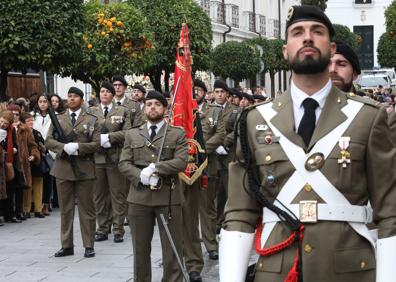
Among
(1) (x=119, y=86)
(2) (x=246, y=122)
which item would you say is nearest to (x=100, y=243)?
(1) (x=119, y=86)

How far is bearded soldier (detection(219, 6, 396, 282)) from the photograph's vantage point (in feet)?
12.4

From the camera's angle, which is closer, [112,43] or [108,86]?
[108,86]

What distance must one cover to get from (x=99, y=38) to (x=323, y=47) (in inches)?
646

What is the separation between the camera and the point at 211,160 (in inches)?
457

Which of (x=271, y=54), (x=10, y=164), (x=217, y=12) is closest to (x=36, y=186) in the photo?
(x=10, y=164)

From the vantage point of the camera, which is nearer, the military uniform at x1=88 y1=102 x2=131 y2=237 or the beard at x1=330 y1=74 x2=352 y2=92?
the beard at x1=330 y1=74 x2=352 y2=92

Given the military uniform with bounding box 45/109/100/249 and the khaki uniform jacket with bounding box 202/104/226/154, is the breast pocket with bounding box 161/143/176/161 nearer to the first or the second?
the military uniform with bounding box 45/109/100/249

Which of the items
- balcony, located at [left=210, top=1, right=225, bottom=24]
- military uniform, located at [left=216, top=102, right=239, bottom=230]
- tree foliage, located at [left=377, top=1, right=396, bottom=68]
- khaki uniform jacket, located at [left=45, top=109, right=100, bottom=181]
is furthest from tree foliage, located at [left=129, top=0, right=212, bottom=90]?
balcony, located at [left=210, top=1, right=225, bottom=24]

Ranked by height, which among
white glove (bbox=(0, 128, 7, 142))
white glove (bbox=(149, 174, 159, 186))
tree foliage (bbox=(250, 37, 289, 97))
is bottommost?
white glove (bbox=(149, 174, 159, 186))

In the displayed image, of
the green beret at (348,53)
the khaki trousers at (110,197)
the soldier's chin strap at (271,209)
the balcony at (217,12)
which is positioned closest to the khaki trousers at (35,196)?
the khaki trousers at (110,197)

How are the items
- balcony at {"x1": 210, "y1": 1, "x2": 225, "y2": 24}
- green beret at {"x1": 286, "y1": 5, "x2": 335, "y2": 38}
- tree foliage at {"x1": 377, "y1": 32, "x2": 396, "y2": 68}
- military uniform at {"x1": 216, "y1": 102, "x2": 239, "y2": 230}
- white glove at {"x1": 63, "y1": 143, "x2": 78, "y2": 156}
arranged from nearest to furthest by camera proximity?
1. green beret at {"x1": 286, "y1": 5, "x2": 335, "y2": 38}
2. white glove at {"x1": 63, "y1": 143, "x2": 78, "y2": 156}
3. military uniform at {"x1": 216, "y1": 102, "x2": 239, "y2": 230}
4. balcony at {"x1": 210, "y1": 1, "x2": 225, "y2": 24}
5. tree foliage at {"x1": 377, "y1": 32, "x2": 396, "y2": 68}

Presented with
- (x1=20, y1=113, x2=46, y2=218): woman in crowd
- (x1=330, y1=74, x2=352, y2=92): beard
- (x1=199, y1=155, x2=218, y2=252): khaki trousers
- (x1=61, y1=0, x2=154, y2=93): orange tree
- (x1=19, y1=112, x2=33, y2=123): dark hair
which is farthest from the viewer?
(x1=61, y1=0, x2=154, y2=93): orange tree

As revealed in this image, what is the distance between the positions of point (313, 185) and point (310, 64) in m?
0.49

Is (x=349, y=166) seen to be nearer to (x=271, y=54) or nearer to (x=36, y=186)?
(x=36, y=186)
